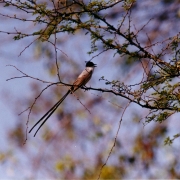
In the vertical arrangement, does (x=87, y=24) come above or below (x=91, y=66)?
below

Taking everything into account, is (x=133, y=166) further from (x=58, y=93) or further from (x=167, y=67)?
(x=167, y=67)

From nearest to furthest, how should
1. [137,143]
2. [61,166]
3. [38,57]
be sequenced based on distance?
1. [38,57]
2. [137,143]
3. [61,166]

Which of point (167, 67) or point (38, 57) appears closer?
point (167, 67)

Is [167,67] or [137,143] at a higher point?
[137,143]

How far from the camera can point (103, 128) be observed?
5891mm

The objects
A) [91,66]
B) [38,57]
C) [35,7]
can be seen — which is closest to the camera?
[35,7]

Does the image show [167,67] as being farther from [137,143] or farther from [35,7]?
[137,143]

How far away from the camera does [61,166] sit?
251 inches

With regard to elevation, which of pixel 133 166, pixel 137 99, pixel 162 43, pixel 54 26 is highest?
pixel 133 166

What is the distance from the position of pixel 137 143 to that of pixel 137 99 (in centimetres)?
282

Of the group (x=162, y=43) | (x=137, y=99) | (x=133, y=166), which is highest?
(x=133, y=166)

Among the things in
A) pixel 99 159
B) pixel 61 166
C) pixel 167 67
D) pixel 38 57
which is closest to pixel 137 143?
pixel 99 159

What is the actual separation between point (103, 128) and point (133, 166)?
0.68m

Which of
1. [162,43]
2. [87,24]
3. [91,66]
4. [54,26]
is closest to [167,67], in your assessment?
[162,43]
